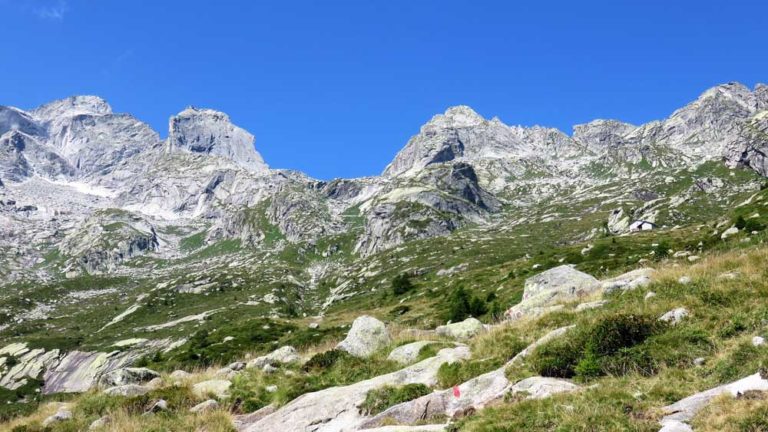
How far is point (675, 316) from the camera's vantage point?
49.0 ft

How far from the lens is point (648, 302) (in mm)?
17109

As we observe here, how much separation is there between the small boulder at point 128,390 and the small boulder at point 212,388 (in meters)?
1.83

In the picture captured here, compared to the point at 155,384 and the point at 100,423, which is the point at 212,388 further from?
the point at 100,423

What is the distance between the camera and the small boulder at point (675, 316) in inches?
581

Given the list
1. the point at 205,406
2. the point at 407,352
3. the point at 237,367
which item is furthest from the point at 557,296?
the point at 205,406

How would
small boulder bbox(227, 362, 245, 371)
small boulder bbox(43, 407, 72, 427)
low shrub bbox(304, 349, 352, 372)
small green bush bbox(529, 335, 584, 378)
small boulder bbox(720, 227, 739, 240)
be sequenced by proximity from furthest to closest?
small boulder bbox(720, 227, 739, 240)
small boulder bbox(227, 362, 245, 371)
low shrub bbox(304, 349, 352, 372)
small boulder bbox(43, 407, 72, 427)
small green bush bbox(529, 335, 584, 378)

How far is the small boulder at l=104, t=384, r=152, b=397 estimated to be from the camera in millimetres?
18666

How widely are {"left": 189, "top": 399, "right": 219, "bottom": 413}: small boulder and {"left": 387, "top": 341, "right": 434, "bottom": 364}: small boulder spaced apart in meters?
6.54

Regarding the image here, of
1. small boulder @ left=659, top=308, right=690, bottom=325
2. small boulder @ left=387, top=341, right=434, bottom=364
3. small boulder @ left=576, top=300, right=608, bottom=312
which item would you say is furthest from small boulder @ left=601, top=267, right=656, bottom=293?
small boulder @ left=387, top=341, right=434, bottom=364

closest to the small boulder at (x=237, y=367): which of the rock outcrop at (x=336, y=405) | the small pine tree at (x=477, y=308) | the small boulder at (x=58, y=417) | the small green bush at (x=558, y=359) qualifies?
the small boulder at (x=58, y=417)

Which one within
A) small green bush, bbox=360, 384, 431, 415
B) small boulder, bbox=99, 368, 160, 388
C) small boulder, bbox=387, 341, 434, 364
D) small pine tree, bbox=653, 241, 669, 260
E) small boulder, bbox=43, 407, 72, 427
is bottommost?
small pine tree, bbox=653, 241, 669, 260

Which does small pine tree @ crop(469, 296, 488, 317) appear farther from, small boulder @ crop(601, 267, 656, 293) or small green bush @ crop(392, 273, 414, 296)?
small green bush @ crop(392, 273, 414, 296)

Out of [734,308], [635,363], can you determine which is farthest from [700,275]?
[635,363]

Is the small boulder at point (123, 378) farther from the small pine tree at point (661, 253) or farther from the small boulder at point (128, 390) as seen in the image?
the small pine tree at point (661, 253)
